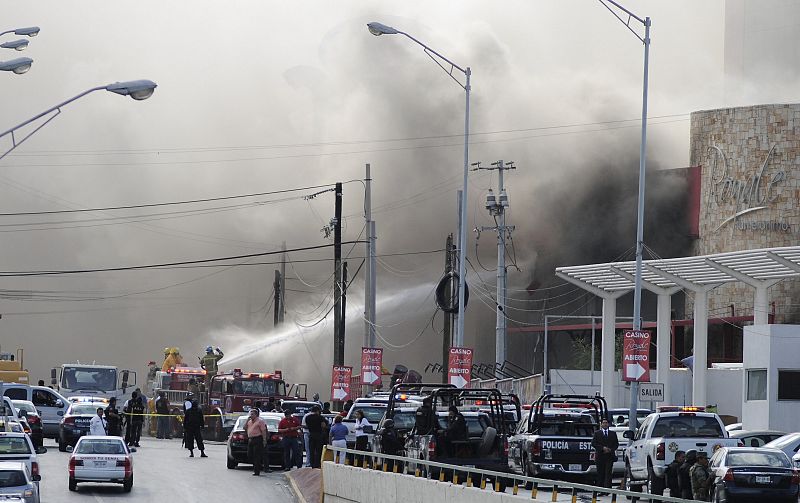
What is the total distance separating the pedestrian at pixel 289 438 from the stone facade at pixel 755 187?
45.2 m

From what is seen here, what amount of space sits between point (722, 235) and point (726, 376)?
21185 mm

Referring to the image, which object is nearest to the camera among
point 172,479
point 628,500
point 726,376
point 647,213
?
point 628,500

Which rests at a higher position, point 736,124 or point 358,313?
point 736,124

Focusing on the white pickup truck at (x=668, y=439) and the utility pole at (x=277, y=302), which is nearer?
the white pickup truck at (x=668, y=439)

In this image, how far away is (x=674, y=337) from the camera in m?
80.4

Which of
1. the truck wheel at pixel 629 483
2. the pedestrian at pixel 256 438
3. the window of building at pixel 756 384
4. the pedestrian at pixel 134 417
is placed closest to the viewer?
the truck wheel at pixel 629 483

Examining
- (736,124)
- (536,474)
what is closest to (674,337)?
(736,124)

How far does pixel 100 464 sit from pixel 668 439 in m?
11.5

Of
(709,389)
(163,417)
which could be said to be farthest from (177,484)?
(709,389)

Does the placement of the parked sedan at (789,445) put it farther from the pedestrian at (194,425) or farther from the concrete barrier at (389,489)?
the pedestrian at (194,425)

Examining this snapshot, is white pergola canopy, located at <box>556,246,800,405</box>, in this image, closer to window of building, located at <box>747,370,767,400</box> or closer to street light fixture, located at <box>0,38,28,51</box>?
window of building, located at <box>747,370,767,400</box>

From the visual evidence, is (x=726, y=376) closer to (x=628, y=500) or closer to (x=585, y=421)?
(x=585, y=421)

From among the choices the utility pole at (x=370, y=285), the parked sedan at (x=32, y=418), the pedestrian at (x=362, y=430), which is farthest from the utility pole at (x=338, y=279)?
the pedestrian at (x=362, y=430)

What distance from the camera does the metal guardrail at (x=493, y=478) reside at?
1534cm
